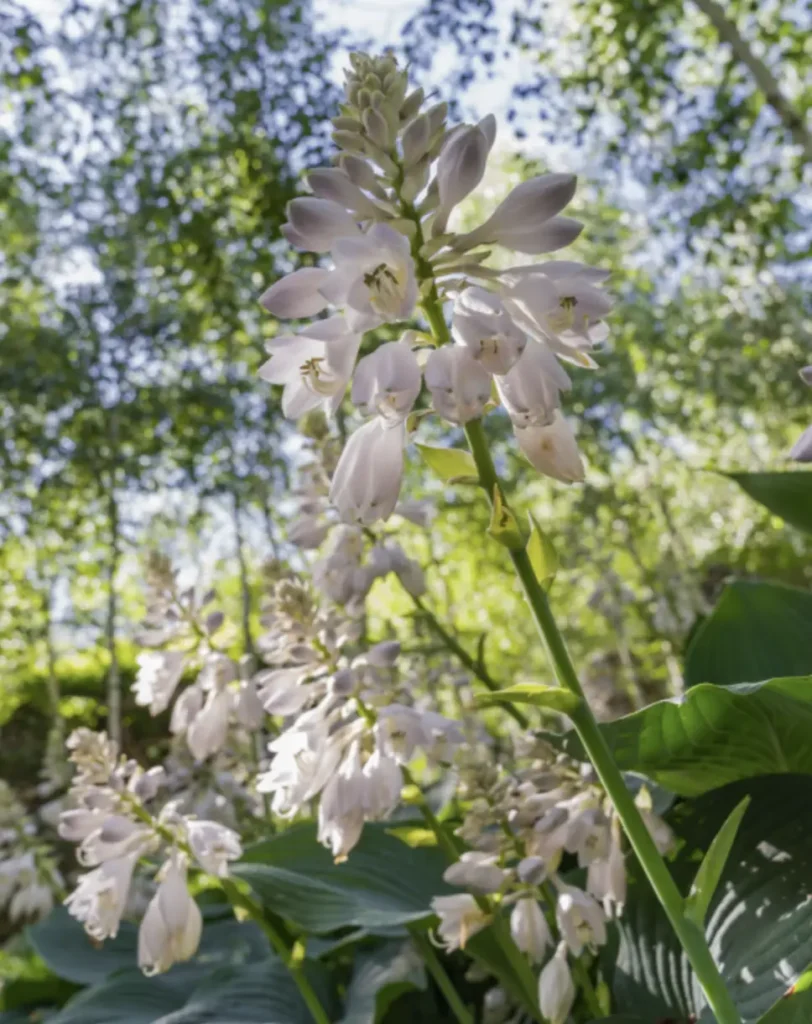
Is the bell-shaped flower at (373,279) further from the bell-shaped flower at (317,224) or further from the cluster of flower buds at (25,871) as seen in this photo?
the cluster of flower buds at (25,871)

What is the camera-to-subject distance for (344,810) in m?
0.85

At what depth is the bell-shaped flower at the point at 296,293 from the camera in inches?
26.2

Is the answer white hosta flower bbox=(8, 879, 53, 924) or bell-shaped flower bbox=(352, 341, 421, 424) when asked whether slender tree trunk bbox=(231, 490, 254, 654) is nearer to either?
white hosta flower bbox=(8, 879, 53, 924)

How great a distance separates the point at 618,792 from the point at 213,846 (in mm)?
540

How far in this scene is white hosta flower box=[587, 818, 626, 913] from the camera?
87 centimetres

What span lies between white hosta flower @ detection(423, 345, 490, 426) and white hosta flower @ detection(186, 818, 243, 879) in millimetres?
608

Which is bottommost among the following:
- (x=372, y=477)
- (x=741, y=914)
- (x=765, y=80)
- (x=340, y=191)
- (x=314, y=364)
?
(x=741, y=914)

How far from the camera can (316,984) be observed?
51.1 inches

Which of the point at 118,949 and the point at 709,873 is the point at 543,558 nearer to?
the point at 709,873

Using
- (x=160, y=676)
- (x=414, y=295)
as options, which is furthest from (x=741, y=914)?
(x=160, y=676)

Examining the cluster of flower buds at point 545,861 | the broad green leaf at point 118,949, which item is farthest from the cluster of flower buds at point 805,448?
the broad green leaf at point 118,949

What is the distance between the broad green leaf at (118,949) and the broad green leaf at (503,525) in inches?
42.9

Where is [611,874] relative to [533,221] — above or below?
below

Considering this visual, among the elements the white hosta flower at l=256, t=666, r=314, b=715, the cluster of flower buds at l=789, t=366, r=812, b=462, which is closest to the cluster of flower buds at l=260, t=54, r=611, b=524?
the cluster of flower buds at l=789, t=366, r=812, b=462
